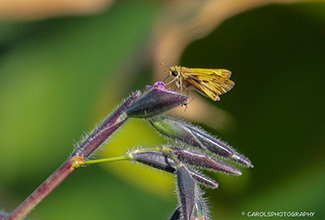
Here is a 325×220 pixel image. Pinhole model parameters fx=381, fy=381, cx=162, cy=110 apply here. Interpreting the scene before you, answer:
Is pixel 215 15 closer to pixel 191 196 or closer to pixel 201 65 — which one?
pixel 201 65

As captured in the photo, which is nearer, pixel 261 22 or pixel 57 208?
pixel 261 22

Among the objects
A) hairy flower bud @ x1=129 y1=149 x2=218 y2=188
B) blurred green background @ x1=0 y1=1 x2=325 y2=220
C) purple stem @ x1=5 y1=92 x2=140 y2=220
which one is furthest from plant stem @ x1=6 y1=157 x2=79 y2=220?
blurred green background @ x1=0 y1=1 x2=325 y2=220

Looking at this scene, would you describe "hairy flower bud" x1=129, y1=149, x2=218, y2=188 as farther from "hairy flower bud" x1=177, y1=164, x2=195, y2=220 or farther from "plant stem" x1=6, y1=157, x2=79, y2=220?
"plant stem" x1=6, y1=157, x2=79, y2=220

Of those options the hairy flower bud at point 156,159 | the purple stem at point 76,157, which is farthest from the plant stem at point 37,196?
the hairy flower bud at point 156,159

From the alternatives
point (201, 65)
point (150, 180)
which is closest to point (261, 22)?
point (201, 65)

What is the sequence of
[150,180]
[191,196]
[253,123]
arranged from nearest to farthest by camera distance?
[191,196] → [253,123] → [150,180]

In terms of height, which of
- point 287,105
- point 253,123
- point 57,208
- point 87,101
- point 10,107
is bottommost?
point 57,208

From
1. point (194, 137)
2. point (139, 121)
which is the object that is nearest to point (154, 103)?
point (194, 137)

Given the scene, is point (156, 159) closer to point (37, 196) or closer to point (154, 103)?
point (154, 103)
